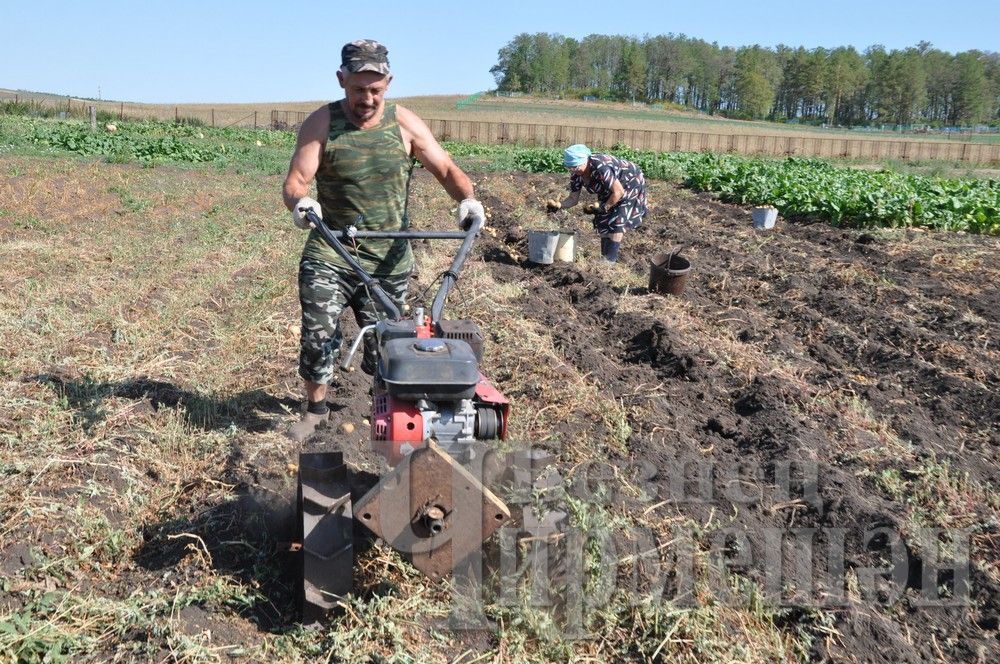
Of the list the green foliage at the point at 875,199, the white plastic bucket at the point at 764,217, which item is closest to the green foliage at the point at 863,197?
the green foliage at the point at 875,199

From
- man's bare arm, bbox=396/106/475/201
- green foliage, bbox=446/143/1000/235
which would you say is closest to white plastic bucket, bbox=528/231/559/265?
man's bare arm, bbox=396/106/475/201

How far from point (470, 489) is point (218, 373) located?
3.43 metres

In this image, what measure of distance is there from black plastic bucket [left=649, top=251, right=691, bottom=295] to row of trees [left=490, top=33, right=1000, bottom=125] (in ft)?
331

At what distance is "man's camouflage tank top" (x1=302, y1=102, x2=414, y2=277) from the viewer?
401 cm

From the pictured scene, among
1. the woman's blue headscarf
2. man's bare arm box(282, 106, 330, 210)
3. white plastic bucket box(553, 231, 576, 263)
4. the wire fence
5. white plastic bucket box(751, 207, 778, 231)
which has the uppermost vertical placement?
the wire fence

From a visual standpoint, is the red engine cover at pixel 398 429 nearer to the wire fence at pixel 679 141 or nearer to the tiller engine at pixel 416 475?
the tiller engine at pixel 416 475

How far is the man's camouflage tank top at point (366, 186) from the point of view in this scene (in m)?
4.01

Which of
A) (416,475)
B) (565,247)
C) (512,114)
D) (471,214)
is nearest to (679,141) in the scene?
(512,114)

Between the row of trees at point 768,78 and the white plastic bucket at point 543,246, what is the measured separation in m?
99.7

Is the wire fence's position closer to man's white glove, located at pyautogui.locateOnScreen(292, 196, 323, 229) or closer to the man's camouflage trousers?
the man's camouflage trousers

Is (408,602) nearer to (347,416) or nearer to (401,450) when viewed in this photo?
(401,450)

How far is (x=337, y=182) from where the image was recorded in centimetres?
409

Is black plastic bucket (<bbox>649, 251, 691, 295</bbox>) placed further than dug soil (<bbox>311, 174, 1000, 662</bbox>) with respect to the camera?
Yes

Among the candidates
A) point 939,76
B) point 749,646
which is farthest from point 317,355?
point 939,76
